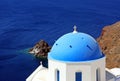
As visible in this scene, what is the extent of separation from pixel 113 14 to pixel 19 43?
37310mm

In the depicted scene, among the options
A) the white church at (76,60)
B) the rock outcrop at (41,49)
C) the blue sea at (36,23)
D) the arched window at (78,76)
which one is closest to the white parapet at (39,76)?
the white church at (76,60)

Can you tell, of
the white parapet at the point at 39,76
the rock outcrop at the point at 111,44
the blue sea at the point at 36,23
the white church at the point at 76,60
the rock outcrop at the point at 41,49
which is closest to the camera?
the white church at the point at 76,60

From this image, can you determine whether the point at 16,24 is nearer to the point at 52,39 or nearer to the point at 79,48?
the point at 52,39

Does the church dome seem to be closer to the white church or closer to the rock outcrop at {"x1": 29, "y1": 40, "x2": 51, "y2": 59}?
the white church

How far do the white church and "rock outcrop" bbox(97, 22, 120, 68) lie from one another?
1307 inches

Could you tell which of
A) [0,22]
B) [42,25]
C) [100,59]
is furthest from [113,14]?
[100,59]

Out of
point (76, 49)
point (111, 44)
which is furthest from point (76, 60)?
point (111, 44)

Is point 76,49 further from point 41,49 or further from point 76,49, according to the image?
point 41,49

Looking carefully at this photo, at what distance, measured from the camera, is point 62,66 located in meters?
17.4

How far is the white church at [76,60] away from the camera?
17250mm

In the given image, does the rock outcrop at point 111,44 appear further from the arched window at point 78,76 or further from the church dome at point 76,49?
the arched window at point 78,76

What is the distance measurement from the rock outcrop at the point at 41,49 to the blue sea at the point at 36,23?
4.44 feet

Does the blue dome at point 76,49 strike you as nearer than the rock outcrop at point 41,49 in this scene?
Yes

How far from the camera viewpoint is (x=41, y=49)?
68.6 meters
